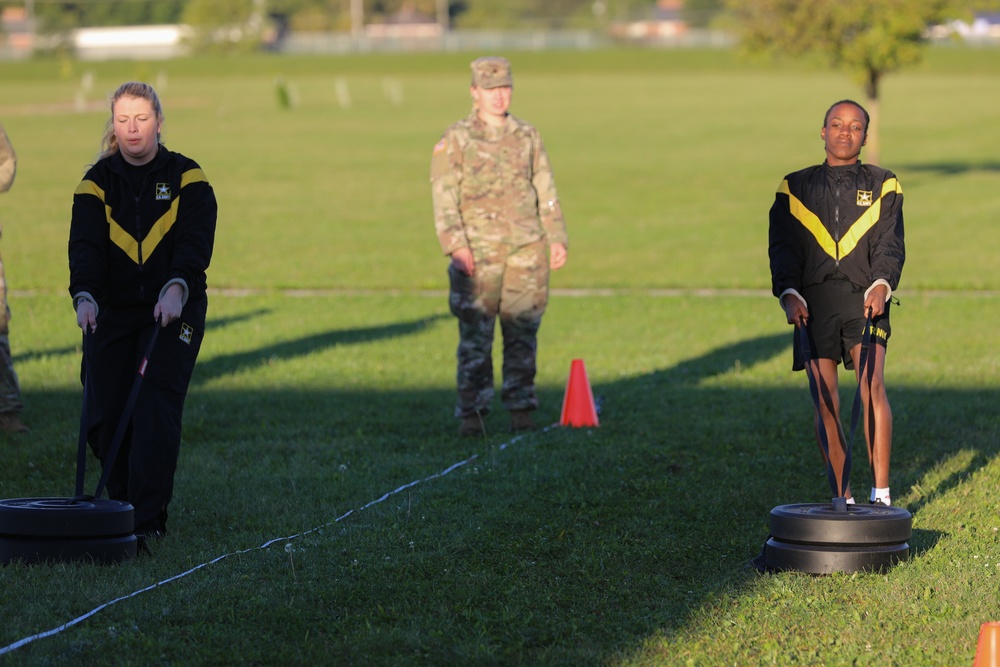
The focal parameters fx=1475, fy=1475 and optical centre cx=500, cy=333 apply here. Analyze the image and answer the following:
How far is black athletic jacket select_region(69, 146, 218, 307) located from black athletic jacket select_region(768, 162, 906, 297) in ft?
8.63

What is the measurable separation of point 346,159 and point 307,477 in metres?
32.1

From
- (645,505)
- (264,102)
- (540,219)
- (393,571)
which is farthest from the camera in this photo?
(264,102)

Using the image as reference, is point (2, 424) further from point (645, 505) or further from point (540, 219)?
point (645, 505)

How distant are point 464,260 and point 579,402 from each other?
1.29 meters

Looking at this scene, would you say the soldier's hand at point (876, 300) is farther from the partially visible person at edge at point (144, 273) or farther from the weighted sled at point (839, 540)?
the partially visible person at edge at point (144, 273)

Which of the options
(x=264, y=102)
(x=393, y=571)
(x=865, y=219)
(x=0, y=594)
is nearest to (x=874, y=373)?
(x=865, y=219)

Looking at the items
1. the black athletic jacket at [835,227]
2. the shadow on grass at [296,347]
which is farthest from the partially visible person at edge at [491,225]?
the shadow on grass at [296,347]

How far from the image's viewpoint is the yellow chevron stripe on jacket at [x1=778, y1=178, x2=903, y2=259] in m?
6.85

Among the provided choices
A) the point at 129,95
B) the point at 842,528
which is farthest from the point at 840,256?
the point at 129,95

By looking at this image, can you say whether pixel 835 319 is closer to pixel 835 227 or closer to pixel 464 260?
pixel 835 227

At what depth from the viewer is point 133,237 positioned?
656cm

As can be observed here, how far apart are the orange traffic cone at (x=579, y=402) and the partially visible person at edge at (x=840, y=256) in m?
2.76

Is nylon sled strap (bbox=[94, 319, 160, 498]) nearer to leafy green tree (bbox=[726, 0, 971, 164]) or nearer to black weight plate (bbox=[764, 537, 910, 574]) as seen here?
black weight plate (bbox=[764, 537, 910, 574])

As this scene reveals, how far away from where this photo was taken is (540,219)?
31.1 feet
